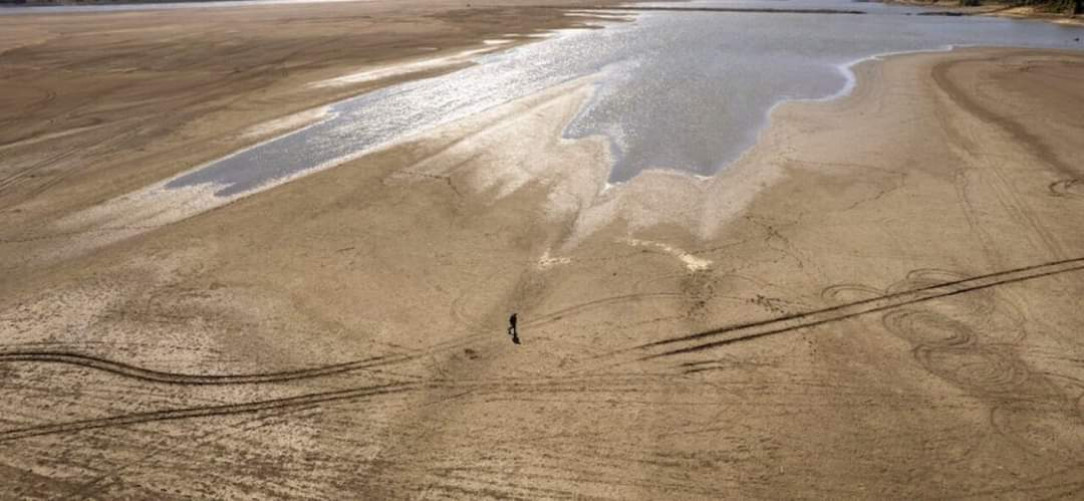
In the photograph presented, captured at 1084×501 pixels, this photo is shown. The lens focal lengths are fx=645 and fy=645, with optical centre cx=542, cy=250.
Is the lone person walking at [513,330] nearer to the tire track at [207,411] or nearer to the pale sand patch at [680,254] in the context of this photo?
the tire track at [207,411]

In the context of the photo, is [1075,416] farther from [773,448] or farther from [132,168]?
[132,168]

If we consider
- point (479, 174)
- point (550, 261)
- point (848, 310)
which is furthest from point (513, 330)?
point (479, 174)

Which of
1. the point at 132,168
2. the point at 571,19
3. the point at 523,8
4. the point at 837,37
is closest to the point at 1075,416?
the point at 132,168

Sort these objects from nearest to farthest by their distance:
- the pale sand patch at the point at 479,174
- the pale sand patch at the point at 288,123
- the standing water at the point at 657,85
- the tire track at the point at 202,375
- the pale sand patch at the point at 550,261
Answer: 1. the tire track at the point at 202,375
2. the pale sand patch at the point at 550,261
3. the pale sand patch at the point at 479,174
4. the standing water at the point at 657,85
5. the pale sand patch at the point at 288,123

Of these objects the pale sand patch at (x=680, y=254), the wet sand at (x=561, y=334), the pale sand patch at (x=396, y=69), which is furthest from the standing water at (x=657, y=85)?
the pale sand patch at (x=680, y=254)

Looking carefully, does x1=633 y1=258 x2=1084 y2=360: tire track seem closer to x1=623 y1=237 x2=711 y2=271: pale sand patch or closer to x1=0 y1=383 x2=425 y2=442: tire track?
x1=623 y1=237 x2=711 y2=271: pale sand patch

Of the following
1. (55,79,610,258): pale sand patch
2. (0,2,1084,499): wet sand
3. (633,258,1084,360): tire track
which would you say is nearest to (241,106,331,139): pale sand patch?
(55,79,610,258): pale sand patch

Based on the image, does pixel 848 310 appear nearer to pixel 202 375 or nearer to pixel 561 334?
pixel 561 334
